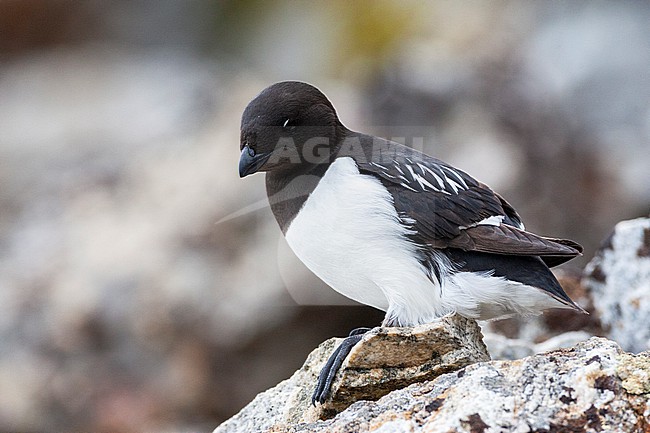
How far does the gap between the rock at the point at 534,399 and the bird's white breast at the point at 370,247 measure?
3.42ft

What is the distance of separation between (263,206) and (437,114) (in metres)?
2.25

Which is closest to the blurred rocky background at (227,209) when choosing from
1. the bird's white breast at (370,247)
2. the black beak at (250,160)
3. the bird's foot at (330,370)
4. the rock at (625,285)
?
the rock at (625,285)

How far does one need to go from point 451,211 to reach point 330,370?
103 centimetres

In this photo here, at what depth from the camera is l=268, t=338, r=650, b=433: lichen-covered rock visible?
10.1 feet

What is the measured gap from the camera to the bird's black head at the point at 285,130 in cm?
462

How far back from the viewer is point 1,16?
15820 millimetres

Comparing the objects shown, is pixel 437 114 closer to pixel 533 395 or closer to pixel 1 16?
pixel 533 395

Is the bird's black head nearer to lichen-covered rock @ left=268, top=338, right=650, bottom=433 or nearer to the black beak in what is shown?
the black beak

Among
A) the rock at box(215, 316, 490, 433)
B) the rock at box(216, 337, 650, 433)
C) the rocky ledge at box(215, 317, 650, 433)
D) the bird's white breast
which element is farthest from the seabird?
the rock at box(216, 337, 650, 433)

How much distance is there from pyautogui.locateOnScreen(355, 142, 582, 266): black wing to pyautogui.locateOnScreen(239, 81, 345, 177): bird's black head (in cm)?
28

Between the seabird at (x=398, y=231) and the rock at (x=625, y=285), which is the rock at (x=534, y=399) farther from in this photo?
the rock at (x=625, y=285)

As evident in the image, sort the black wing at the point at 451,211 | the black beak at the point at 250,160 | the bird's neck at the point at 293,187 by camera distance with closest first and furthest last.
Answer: the black wing at the point at 451,211 < the black beak at the point at 250,160 < the bird's neck at the point at 293,187

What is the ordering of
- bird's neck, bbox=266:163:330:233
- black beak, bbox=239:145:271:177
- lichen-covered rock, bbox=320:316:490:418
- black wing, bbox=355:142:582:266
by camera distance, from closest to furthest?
lichen-covered rock, bbox=320:316:490:418
black wing, bbox=355:142:582:266
black beak, bbox=239:145:271:177
bird's neck, bbox=266:163:330:233

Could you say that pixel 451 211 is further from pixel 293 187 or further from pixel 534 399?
pixel 534 399
